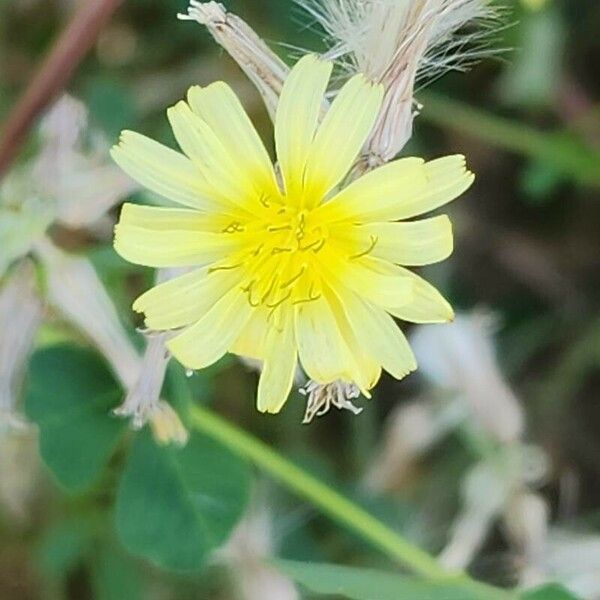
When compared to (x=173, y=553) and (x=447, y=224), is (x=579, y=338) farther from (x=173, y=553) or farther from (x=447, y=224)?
(x=447, y=224)

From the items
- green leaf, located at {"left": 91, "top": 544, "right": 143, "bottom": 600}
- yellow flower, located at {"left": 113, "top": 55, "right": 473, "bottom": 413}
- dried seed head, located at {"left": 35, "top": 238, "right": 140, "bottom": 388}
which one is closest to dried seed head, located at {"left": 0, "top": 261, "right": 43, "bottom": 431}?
dried seed head, located at {"left": 35, "top": 238, "right": 140, "bottom": 388}

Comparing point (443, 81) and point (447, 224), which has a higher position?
point (443, 81)

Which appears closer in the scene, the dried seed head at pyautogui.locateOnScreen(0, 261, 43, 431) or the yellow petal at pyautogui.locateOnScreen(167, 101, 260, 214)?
the yellow petal at pyautogui.locateOnScreen(167, 101, 260, 214)

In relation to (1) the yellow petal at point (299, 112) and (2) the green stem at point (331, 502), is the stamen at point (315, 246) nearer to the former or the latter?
(1) the yellow petal at point (299, 112)

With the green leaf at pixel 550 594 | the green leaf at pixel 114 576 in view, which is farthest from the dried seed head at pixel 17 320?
the green leaf at pixel 550 594

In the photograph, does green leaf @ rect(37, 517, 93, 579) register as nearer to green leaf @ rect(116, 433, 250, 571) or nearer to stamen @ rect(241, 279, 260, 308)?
green leaf @ rect(116, 433, 250, 571)

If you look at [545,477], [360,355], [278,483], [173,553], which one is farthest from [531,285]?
[360,355]
